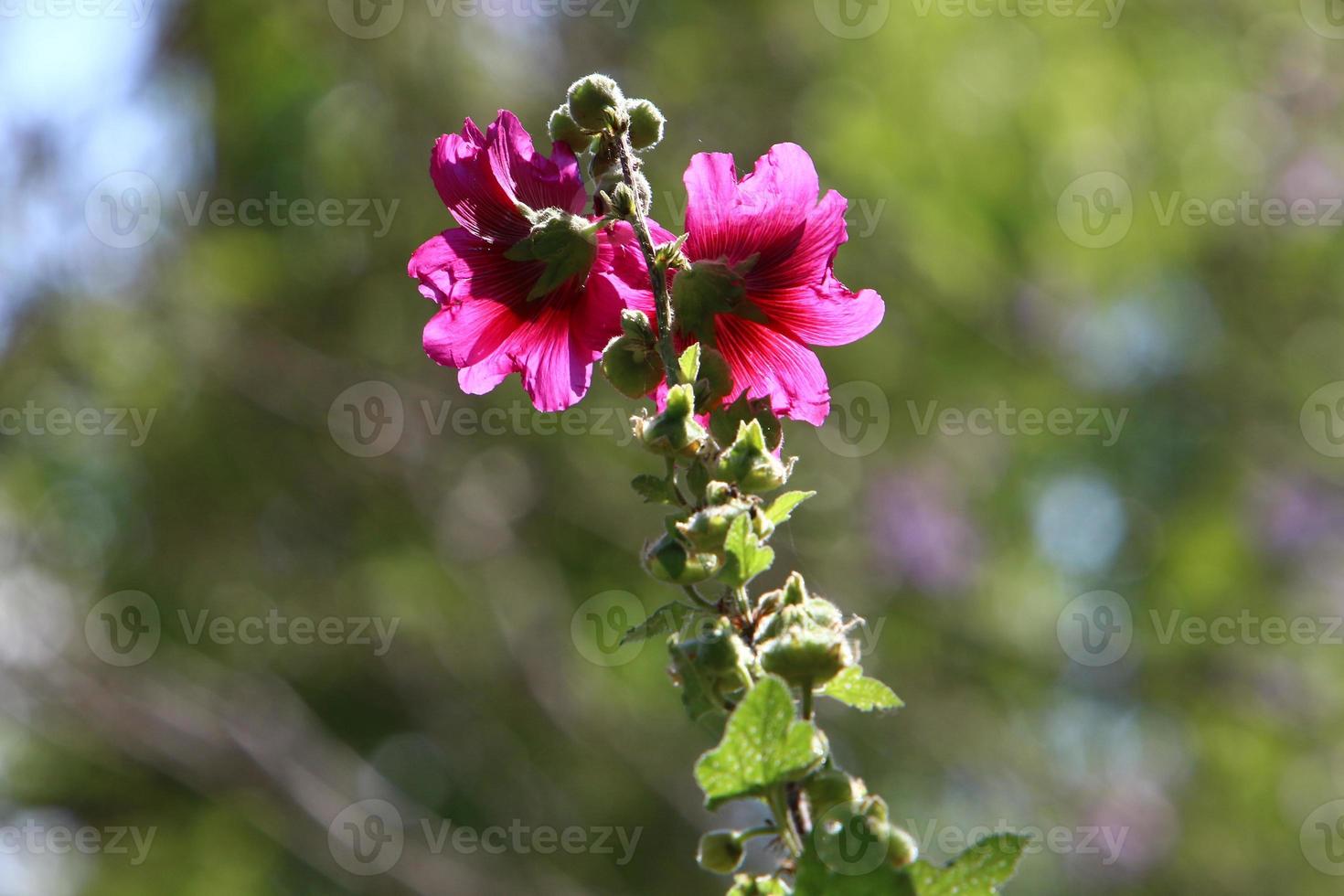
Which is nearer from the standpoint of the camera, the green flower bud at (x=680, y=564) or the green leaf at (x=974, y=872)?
the green leaf at (x=974, y=872)

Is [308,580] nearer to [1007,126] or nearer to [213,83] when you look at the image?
[213,83]

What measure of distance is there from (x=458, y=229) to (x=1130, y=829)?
202 inches

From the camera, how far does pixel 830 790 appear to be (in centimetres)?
77

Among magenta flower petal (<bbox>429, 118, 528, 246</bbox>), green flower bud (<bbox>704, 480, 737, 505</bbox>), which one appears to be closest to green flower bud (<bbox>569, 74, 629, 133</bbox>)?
magenta flower petal (<bbox>429, 118, 528, 246</bbox>)

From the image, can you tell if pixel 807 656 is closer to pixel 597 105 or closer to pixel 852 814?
pixel 852 814

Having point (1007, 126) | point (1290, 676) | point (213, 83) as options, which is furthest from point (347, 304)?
point (1290, 676)

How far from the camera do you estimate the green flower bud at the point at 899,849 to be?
0.73 meters

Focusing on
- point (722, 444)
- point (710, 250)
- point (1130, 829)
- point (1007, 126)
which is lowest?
point (722, 444)

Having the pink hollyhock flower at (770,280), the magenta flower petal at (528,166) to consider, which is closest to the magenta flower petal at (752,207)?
the pink hollyhock flower at (770,280)

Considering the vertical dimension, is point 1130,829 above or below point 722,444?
above

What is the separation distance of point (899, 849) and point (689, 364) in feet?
1.32

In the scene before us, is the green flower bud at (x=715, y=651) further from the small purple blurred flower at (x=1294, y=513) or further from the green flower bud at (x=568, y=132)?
the small purple blurred flower at (x=1294, y=513)

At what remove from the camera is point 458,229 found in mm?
1122

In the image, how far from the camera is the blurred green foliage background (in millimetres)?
4781
